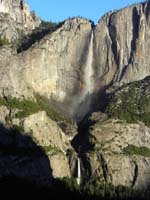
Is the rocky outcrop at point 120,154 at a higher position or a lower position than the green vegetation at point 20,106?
lower

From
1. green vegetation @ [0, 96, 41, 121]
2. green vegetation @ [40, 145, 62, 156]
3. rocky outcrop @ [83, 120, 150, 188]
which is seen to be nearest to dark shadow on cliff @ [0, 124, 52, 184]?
green vegetation @ [40, 145, 62, 156]

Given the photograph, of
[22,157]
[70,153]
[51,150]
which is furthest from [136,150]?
[22,157]

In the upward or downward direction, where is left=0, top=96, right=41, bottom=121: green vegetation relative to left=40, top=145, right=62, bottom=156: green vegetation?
upward

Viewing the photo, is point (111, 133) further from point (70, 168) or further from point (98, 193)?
point (98, 193)

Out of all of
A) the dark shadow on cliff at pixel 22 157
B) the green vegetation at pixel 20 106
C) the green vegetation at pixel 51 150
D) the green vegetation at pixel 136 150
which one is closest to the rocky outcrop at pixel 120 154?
the green vegetation at pixel 136 150

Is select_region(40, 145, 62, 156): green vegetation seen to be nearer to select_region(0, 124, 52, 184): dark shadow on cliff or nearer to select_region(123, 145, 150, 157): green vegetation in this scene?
select_region(0, 124, 52, 184): dark shadow on cliff

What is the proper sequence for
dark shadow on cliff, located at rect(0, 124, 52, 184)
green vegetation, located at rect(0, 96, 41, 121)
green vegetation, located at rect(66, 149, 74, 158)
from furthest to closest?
green vegetation, located at rect(66, 149, 74, 158), green vegetation, located at rect(0, 96, 41, 121), dark shadow on cliff, located at rect(0, 124, 52, 184)

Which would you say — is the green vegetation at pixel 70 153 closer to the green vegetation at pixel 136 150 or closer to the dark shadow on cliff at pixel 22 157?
the dark shadow on cliff at pixel 22 157

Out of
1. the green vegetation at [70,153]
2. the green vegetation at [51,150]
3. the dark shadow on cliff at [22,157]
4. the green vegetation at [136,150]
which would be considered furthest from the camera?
the green vegetation at [136,150]
